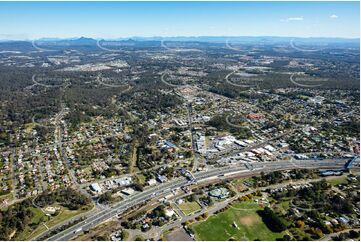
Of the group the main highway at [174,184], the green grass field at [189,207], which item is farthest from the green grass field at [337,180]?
the green grass field at [189,207]

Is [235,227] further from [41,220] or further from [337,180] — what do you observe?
[41,220]

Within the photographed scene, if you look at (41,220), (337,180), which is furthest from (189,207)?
(337,180)

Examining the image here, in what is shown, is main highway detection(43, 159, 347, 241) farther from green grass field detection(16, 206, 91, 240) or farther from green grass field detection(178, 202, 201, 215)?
green grass field detection(178, 202, 201, 215)

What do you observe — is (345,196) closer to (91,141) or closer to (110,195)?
(110,195)

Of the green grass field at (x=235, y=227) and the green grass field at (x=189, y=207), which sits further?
the green grass field at (x=189, y=207)

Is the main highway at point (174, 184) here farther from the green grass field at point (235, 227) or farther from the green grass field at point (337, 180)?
the green grass field at point (235, 227)

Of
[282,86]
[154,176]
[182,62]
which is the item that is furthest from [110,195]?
[182,62]
